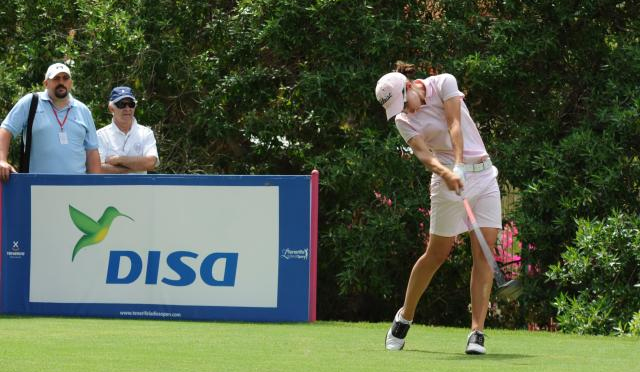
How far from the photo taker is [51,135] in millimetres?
11352

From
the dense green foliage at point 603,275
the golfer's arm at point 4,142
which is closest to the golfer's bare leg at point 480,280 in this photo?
the dense green foliage at point 603,275

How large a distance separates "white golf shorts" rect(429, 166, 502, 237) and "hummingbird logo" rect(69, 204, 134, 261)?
327 cm

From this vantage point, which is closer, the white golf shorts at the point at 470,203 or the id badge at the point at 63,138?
the white golf shorts at the point at 470,203

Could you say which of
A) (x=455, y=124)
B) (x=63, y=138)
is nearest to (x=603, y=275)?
(x=455, y=124)

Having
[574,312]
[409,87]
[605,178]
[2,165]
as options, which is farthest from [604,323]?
[2,165]

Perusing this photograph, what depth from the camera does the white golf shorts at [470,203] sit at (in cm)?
841

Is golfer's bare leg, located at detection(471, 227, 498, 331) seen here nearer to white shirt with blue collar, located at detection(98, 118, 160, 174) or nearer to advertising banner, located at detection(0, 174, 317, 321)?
advertising banner, located at detection(0, 174, 317, 321)

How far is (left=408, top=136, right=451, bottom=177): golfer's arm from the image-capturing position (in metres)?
8.22

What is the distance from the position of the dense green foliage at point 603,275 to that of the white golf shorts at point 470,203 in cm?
342

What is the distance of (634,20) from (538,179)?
191 cm

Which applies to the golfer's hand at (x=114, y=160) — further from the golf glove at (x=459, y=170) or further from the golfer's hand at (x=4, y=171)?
the golf glove at (x=459, y=170)

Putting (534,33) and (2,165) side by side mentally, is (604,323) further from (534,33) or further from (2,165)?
(2,165)

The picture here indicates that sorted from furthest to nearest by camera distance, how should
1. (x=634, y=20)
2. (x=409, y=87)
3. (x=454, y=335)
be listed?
(x=634, y=20), (x=454, y=335), (x=409, y=87)

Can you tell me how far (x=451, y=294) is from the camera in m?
14.1
